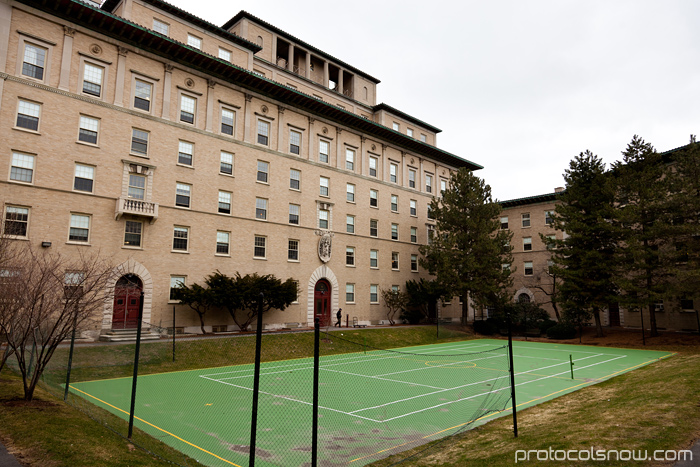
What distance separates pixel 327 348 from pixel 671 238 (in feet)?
98.1

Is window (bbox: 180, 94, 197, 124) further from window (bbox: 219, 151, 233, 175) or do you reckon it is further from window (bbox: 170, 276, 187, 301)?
window (bbox: 170, 276, 187, 301)

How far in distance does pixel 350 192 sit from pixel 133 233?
74.4 ft

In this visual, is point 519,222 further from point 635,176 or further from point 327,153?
point 327,153

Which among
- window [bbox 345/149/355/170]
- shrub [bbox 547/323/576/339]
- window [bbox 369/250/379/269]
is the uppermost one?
window [bbox 345/149/355/170]

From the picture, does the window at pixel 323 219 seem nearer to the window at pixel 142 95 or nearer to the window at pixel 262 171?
the window at pixel 262 171

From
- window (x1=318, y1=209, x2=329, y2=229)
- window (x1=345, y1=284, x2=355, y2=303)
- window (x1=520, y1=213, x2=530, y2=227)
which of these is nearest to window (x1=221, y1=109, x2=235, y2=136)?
window (x1=318, y1=209, x2=329, y2=229)

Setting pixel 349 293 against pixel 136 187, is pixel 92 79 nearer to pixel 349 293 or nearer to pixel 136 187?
pixel 136 187

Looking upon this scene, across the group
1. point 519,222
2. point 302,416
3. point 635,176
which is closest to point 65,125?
point 302,416

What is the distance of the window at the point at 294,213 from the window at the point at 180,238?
→ 33.2 feet

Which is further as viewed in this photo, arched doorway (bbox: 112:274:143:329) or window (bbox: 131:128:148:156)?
window (bbox: 131:128:148:156)

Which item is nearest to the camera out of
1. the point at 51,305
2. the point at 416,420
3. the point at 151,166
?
the point at 51,305

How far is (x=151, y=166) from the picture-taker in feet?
107

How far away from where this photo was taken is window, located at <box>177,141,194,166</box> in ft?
114

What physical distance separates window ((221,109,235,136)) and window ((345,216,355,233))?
15.1 m
